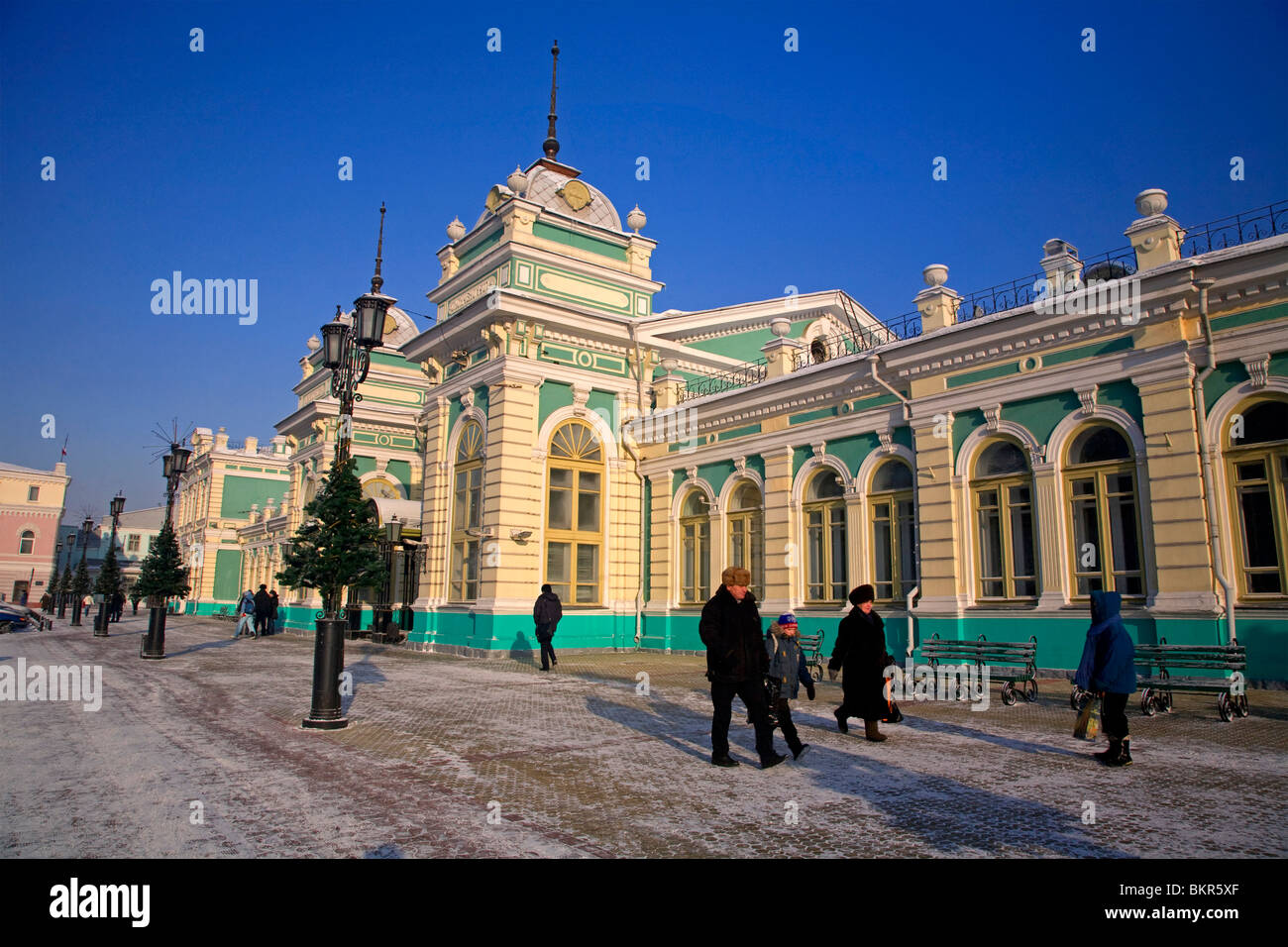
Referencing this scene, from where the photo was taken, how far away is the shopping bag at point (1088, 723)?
7.77m

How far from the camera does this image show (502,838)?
15.2 feet

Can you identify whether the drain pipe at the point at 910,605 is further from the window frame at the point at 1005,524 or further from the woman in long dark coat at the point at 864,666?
the woman in long dark coat at the point at 864,666

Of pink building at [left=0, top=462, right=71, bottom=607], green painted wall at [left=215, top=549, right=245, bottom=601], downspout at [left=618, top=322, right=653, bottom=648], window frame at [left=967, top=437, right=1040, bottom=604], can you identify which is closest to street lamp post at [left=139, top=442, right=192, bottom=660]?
downspout at [left=618, top=322, right=653, bottom=648]

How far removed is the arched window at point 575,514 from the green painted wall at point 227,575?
35115 mm

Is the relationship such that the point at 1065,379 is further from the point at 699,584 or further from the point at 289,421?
the point at 289,421

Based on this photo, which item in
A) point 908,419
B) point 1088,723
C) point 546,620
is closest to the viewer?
point 1088,723

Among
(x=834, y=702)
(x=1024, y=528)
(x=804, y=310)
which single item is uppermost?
(x=804, y=310)

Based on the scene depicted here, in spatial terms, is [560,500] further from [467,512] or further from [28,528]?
[28,528]

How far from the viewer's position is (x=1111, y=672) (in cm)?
702

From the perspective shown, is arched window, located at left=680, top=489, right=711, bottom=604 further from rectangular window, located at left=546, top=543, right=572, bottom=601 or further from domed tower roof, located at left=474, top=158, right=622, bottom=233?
domed tower roof, located at left=474, top=158, right=622, bottom=233

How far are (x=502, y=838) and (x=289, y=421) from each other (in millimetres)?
33173

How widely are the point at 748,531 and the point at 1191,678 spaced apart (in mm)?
10062

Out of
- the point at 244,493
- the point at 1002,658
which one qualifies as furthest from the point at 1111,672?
the point at 244,493

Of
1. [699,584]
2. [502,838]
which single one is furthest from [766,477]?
[502,838]
